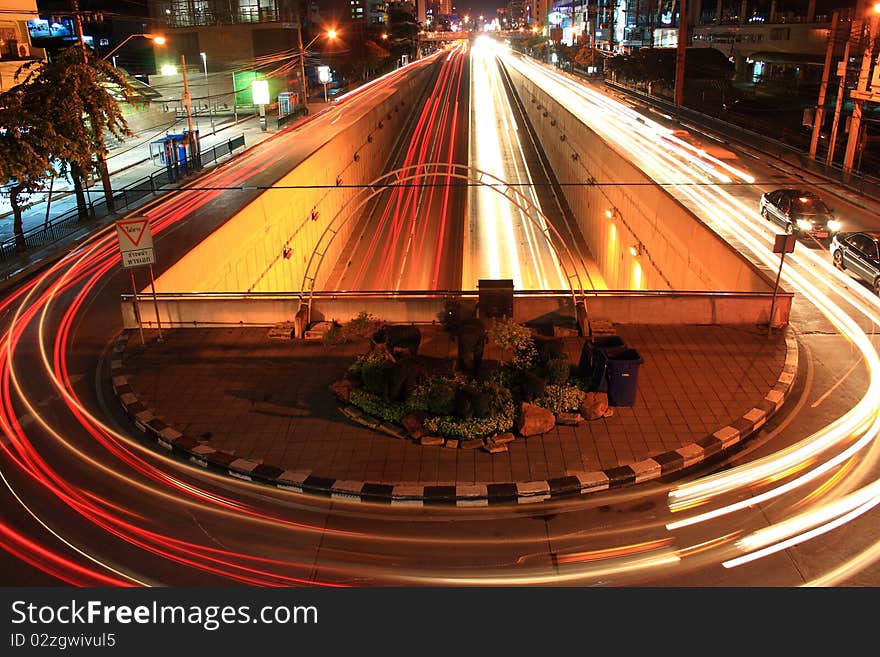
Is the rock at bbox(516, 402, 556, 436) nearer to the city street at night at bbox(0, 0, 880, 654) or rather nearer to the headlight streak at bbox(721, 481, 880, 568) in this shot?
the city street at night at bbox(0, 0, 880, 654)

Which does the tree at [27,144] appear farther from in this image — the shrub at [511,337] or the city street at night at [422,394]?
the shrub at [511,337]

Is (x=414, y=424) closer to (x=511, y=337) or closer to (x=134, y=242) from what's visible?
(x=511, y=337)

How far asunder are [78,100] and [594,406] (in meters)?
21.1

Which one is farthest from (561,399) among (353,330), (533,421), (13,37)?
(13,37)

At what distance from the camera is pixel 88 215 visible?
27.0 m

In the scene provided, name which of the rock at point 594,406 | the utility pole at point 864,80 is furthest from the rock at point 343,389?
the utility pole at point 864,80

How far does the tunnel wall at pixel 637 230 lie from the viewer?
59.8 ft

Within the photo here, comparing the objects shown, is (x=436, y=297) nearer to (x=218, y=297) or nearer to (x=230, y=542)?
(x=218, y=297)

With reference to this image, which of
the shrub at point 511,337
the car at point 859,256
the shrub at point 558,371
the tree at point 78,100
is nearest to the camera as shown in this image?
the shrub at point 558,371

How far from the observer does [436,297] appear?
15789 millimetres

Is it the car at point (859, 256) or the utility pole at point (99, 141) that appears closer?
the car at point (859, 256)

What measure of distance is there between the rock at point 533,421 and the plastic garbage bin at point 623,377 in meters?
1.30

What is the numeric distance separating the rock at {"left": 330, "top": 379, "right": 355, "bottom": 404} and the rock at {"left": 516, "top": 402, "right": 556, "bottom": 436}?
9.82 feet

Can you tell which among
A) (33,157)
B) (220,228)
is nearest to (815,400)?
(220,228)
